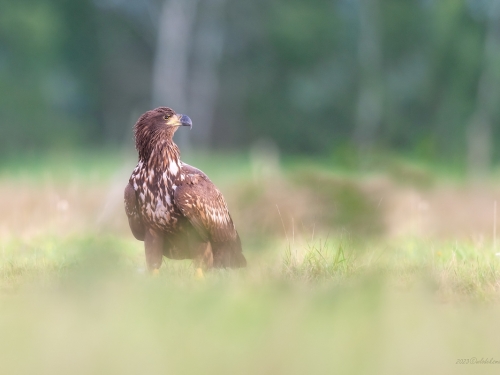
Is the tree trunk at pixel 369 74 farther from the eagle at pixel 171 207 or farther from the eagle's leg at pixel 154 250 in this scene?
the eagle's leg at pixel 154 250

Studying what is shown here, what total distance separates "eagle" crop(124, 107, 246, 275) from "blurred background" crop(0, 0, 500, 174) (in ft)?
59.3

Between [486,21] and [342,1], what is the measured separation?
7613mm

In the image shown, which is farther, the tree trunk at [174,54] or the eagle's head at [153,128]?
the tree trunk at [174,54]

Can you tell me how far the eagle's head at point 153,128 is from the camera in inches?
264

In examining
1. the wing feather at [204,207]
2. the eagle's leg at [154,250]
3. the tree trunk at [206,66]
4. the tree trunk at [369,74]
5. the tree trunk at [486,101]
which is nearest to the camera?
the wing feather at [204,207]

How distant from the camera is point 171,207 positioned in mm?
6492

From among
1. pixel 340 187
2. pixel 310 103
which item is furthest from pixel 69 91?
pixel 340 187

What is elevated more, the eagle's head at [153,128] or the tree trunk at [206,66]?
the eagle's head at [153,128]

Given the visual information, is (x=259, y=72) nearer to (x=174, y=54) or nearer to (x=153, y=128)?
(x=174, y=54)

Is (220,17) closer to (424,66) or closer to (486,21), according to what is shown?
(424,66)

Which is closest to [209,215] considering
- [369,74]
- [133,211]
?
[133,211]

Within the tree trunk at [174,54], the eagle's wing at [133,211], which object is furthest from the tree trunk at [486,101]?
the eagle's wing at [133,211]

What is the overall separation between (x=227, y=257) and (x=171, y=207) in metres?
0.67

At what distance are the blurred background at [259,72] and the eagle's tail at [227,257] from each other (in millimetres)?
17939
